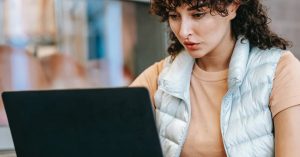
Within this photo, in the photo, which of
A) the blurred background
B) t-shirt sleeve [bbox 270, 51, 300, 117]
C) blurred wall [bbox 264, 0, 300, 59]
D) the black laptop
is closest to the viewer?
the black laptop

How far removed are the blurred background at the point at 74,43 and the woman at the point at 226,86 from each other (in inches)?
23.1

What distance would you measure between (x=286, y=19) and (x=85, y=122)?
2.01 metres

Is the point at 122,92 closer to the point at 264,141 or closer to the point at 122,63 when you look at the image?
the point at 264,141

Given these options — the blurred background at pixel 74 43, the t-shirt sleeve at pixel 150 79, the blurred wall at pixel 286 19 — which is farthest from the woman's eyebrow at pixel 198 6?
the blurred wall at pixel 286 19

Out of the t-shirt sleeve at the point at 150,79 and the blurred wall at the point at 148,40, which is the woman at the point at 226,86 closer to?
the t-shirt sleeve at the point at 150,79

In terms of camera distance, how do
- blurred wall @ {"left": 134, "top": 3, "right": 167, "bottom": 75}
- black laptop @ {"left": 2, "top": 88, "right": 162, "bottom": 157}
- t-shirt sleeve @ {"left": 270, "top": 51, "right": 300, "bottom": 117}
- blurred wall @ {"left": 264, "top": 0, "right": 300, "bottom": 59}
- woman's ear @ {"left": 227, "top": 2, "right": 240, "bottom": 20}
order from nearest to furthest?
1. black laptop @ {"left": 2, "top": 88, "right": 162, "bottom": 157}
2. t-shirt sleeve @ {"left": 270, "top": 51, "right": 300, "bottom": 117}
3. woman's ear @ {"left": 227, "top": 2, "right": 240, "bottom": 20}
4. blurred wall @ {"left": 134, "top": 3, "right": 167, "bottom": 75}
5. blurred wall @ {"left": 264, "top": 0, "right": 300, "bottom": 59}

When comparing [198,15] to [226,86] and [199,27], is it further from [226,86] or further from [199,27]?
[226,86]

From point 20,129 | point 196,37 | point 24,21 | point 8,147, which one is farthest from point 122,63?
point 20,129

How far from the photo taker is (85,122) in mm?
892

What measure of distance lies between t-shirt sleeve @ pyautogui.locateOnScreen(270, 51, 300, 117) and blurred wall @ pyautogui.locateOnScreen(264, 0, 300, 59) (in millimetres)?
1429

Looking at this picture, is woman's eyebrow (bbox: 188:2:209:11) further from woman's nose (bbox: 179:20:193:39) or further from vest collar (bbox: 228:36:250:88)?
vest collar (bbox: 228:36:250:88)

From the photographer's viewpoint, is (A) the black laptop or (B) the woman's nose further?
(B) the woman's nose

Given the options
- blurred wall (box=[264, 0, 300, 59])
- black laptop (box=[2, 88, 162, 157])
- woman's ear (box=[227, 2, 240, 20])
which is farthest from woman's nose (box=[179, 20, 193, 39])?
blurred wall (box=[264, 0, 300, 59])

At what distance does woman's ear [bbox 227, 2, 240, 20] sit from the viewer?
3.90 ft
